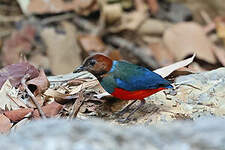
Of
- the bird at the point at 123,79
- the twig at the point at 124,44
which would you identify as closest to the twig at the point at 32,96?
the bird at the point at 123,79

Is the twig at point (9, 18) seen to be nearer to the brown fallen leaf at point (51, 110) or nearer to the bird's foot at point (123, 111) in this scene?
the brown fallen leaf at point (51, 110)

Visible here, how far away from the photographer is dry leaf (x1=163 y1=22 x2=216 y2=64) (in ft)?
25.6

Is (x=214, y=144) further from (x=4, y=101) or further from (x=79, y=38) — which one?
(x=79, y=38)

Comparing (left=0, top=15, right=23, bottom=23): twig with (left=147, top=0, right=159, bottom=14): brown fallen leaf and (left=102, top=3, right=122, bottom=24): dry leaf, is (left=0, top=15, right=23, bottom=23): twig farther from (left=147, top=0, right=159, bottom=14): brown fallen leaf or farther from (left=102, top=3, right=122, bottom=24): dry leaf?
(left=147, top=0, right=159, bottom=14): brown fallen leaf

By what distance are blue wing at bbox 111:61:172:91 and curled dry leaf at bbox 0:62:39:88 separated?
87 cm

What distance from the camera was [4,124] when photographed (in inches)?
145

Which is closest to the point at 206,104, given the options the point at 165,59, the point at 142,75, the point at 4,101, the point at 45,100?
the point at 142,75

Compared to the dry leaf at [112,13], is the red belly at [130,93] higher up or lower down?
higher up

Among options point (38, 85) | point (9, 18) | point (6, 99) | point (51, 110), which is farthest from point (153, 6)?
point (51, 110)

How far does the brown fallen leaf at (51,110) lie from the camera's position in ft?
12.4

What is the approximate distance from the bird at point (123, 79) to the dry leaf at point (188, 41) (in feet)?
13.2

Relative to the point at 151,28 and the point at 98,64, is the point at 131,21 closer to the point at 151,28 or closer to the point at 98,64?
the point at 151,28

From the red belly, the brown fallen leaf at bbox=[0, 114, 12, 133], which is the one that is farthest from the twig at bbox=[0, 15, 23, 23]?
the red belly

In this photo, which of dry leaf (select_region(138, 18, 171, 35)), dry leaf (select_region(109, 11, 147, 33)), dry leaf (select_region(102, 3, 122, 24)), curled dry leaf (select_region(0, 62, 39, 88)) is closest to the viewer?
curled dry leaf (select_region(0, 62, 39, 88))
